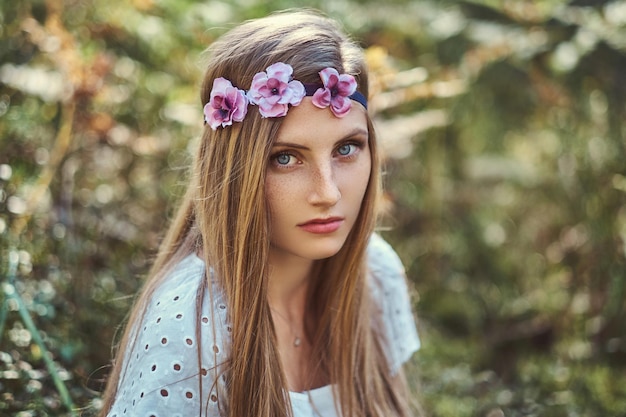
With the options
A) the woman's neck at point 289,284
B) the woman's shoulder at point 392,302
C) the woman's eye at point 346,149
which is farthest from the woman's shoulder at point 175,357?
the woman's shoulder at point 392,302

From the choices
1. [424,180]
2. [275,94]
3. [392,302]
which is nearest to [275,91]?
[275,94]

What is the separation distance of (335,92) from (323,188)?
25 centimetres

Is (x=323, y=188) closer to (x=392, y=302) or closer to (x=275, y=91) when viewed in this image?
(x=275, y=91)

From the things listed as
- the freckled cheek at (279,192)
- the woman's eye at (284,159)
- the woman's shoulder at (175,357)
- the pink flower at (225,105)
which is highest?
the pink flower at (225,105)

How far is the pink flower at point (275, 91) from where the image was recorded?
1.73 metres

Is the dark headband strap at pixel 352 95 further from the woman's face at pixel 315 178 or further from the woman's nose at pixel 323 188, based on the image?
the woman's nose at pixel 323 188

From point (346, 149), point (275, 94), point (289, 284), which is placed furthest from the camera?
point (289, 284)

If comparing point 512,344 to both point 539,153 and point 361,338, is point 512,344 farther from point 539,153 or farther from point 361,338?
point 361,338

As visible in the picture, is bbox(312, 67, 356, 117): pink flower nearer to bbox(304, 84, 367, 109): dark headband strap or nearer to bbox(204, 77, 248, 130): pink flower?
bbox(304, 84, 367, 109): dark headband strap

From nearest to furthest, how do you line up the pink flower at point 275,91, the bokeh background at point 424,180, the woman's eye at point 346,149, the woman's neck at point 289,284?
the pink flower at point 275,91 → the woman's eye at point 346,149 → the woman's neck at point 289,284 → the bokeh background at point 424,180

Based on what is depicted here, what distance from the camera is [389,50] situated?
3828 millimetres

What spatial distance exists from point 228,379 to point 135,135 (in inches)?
66.2

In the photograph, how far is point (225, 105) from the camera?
1.80 m

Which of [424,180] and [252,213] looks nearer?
[252,213]
